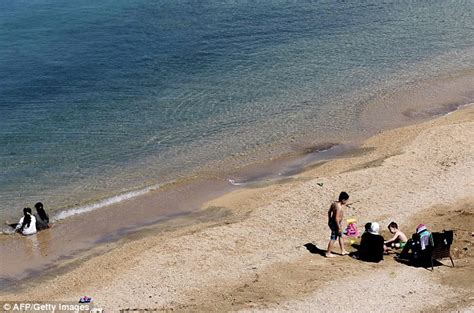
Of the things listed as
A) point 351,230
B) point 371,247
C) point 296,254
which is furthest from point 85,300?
point 351,230

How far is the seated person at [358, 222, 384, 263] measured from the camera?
54.0 ft

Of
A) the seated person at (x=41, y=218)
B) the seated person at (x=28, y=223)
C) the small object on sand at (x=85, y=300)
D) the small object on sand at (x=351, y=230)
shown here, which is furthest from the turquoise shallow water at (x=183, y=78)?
the small object on sand at (x=351, y=230)

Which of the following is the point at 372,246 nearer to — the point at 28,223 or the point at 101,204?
the point at 101,204

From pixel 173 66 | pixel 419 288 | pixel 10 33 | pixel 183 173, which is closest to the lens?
pixel 419 288

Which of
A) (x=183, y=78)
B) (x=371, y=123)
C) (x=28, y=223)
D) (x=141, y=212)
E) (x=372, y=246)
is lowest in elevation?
(x=372, y=246)

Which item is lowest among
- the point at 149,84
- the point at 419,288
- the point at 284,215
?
the point at 419,288

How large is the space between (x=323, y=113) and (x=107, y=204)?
11.0m

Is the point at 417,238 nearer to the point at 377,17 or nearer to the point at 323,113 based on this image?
the point at 323,113

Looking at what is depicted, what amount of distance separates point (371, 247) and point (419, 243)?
45.4 inches

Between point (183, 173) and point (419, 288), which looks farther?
point (183, 173)

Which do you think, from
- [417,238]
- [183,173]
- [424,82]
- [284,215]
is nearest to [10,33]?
[183,173]

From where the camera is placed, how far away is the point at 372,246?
1652 centimetres

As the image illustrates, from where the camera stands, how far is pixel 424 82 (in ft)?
105

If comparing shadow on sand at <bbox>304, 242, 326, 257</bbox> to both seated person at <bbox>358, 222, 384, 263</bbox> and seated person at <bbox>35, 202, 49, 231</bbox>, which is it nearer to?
seated person at <bbox>358, 222, 384, 263</bbox>
